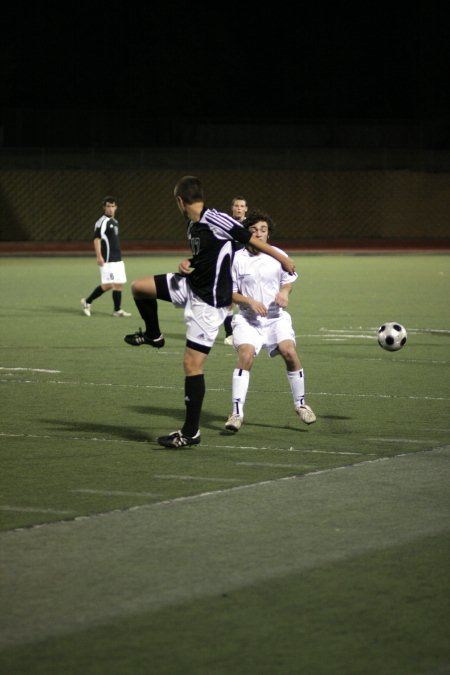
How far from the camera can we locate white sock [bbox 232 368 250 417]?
10390 mm

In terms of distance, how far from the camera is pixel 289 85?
73.9 metres

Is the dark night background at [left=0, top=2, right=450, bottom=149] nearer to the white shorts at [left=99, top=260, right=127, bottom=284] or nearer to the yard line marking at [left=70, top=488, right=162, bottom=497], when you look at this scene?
the white shorts at [left=99, top=260, right=127, bottom=284]

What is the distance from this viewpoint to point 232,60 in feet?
246

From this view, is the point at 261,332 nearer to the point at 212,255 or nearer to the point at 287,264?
the point at 287,264

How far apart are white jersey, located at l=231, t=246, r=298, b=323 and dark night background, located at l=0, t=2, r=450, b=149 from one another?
5826 centimetres

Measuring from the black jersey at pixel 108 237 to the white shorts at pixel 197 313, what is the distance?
12143 millimetres

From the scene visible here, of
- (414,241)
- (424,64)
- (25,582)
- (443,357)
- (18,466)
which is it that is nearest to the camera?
(25,582)

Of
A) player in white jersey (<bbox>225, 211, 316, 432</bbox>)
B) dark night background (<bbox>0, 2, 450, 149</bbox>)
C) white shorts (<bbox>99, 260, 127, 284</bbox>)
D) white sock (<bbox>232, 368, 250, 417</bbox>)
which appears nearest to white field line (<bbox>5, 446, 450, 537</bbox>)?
player in white jersey (<bbox>225, 211, 316, 432</bbox>)

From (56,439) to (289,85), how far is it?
65.9 meters

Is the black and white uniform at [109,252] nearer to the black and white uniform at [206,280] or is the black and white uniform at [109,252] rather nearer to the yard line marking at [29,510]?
the black and white uniform at [206,280]

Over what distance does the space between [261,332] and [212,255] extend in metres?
1.43

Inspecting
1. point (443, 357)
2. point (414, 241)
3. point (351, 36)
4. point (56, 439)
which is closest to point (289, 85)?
point (351, 36)

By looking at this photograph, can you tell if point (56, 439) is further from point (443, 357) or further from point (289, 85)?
point (289, 85)

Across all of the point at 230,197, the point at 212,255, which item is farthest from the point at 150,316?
the point at 230,197
